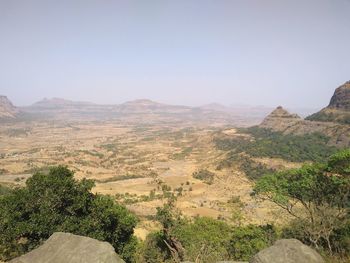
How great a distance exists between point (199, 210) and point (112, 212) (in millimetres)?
51138

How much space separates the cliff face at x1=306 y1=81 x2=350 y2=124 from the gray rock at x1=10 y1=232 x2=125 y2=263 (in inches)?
5090

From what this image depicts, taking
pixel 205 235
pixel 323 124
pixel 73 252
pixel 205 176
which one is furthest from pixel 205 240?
pixel 323 124

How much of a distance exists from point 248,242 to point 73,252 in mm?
23790

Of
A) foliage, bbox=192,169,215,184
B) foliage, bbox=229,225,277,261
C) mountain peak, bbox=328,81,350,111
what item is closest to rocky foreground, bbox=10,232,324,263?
foliage, bbox=229,225,277,261

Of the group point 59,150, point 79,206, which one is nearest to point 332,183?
point 79,206

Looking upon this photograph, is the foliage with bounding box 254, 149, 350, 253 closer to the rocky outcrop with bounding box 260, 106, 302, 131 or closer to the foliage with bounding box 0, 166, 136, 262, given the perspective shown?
the foliage with bounding box 0, 166, 136, 262

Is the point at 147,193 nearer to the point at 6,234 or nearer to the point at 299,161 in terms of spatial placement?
the point at 299,161

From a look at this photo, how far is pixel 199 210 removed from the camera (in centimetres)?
7512

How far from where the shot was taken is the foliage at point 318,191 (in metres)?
27.7

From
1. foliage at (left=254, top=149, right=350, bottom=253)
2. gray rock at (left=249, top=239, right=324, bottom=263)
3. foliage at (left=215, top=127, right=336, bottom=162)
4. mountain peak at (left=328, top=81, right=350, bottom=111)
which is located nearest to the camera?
gray rock at (left=249, top=239, right=324, bottom=263)

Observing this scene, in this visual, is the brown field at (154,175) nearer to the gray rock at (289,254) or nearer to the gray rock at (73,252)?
the gray rock at (289,254)

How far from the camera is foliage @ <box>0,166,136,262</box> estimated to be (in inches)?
919

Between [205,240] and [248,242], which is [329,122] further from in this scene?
[205,240]

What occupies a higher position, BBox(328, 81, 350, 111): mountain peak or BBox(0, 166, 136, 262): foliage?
BBox(328, 81, 350, 111): mountain peak
